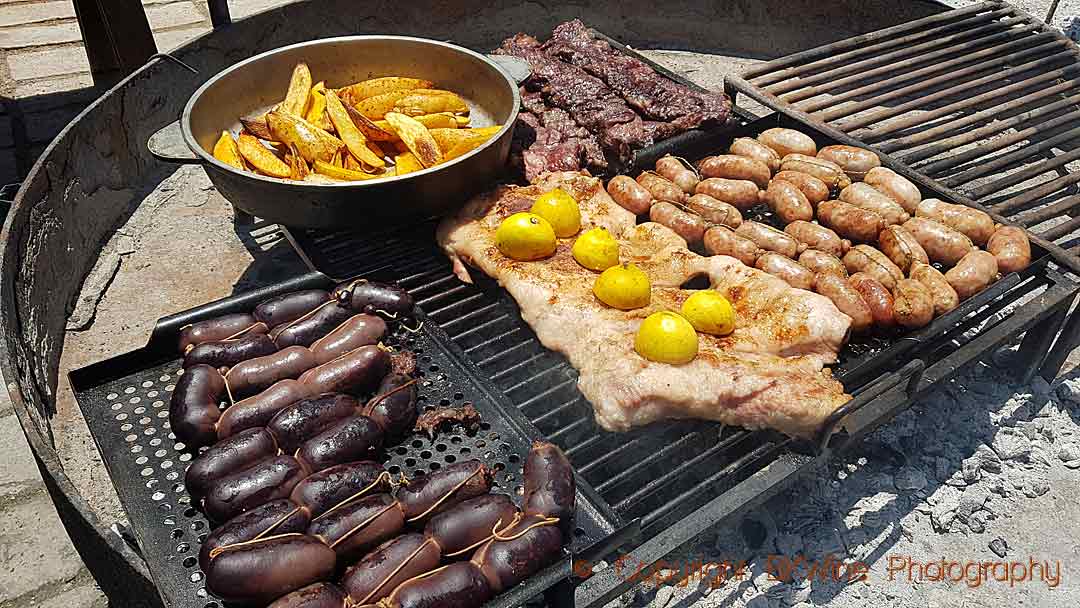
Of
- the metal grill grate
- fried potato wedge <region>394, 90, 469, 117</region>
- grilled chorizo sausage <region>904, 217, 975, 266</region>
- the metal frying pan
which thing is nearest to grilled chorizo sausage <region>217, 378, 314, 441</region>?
the metal frying pan

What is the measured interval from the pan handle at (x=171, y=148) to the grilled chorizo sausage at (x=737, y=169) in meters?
3.35

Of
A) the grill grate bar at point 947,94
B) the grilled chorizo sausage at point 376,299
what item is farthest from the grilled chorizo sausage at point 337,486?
the grill grate bar at point 947,94

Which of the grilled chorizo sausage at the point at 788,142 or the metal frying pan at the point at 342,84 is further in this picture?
the grilled chorizo sausage at the point at 788,142

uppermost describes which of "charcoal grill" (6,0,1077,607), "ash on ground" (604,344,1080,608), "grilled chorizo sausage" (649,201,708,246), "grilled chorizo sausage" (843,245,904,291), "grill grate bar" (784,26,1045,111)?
"grill grate bar" (784,26,1045,111)

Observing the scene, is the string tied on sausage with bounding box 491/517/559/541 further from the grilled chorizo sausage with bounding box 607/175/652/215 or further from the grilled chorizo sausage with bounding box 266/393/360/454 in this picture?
the grilled chorizo sausage with bounding box 607/175/652/215

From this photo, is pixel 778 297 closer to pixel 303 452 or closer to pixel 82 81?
pixel 303 452

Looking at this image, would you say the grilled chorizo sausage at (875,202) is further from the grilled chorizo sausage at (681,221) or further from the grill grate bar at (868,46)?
the grill grate bar at (868,46)

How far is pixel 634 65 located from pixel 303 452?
4586mm

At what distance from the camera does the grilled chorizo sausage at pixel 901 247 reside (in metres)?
4.51

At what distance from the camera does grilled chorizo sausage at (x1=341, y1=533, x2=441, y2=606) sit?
2908mm

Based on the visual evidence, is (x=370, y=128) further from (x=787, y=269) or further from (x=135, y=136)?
(x=787, y=269)

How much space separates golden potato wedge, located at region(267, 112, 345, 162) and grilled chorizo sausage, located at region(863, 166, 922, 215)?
353cm

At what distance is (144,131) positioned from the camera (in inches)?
250

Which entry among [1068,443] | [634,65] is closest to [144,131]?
[634,65]
